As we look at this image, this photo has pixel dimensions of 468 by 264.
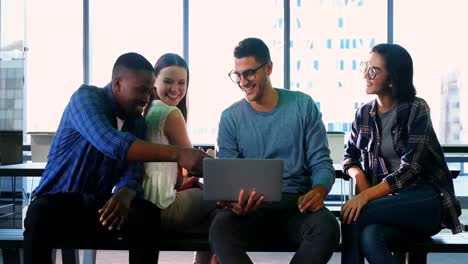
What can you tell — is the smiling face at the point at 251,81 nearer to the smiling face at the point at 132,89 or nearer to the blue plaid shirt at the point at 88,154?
the smiling face at the point at 132,89

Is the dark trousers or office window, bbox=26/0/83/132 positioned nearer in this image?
the dark trousers

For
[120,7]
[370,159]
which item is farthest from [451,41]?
[370,159]

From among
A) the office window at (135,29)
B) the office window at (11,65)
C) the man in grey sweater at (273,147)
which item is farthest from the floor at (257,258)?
the office window at (135,29)

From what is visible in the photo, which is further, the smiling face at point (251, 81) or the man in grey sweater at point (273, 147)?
the smiling face at point (251, 81)

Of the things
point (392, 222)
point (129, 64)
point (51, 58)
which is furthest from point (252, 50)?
point (51, 58)

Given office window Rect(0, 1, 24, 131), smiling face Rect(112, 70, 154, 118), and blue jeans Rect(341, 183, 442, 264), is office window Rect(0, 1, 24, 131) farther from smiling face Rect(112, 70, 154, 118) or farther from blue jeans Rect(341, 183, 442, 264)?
blue jeans Rect(341, 183, 442, 264)

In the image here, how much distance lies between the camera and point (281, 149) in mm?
2490

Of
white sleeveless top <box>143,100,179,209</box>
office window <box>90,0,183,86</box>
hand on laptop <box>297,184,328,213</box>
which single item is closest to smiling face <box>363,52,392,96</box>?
hand on laptop <box>297,184,328,213</box>

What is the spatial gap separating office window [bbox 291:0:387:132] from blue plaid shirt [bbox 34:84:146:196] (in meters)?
5.35

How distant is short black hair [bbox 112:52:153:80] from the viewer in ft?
7.70

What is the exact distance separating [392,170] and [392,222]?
0.85 ft

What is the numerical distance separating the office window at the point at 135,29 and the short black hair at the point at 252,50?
5003 millimetres

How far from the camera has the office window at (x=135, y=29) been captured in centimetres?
746

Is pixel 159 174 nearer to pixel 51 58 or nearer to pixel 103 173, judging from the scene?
pixel 103 173
